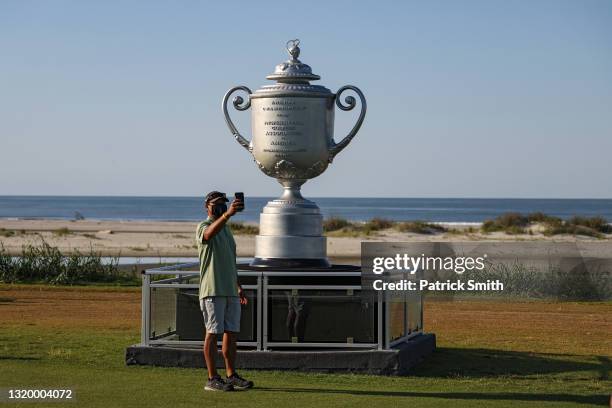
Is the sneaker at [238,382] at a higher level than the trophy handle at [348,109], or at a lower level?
lower

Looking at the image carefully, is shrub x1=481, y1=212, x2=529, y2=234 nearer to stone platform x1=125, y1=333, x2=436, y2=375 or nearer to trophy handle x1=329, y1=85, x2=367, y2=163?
trophy handle x1=329, y1=85, x2=367, y2=163

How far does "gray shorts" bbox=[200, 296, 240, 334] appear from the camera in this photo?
11148 mm

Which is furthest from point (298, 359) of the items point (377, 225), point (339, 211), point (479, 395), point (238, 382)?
point (339, 211)

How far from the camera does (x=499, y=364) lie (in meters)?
13.7

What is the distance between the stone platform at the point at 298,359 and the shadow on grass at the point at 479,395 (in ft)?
4.11

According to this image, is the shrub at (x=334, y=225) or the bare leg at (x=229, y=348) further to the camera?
the shrub at (x=334, y=225)

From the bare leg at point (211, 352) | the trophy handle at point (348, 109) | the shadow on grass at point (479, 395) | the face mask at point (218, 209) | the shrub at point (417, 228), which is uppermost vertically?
the trophy handle at point (348, 109)

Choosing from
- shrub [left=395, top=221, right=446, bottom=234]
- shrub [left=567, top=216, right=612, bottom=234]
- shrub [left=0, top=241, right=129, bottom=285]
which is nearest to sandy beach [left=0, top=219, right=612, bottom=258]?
shrub [left=395, top=221, right=446, bottom=234]

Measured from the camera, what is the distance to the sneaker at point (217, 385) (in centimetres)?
1109

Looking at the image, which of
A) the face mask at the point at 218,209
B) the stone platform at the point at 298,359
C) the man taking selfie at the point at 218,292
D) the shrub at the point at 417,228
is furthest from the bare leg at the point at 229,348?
the shrub at the point at 417,228

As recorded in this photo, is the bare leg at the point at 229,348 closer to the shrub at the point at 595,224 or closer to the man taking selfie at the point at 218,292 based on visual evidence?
the man taking selfie at the point at 218,292

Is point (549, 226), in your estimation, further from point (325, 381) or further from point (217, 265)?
→ point (217, 265)

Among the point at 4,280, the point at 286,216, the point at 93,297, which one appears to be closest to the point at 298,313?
the point at 286,216

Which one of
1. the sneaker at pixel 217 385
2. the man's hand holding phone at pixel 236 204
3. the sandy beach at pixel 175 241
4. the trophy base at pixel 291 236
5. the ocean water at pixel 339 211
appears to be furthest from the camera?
the ocean water at pixel 339 211
